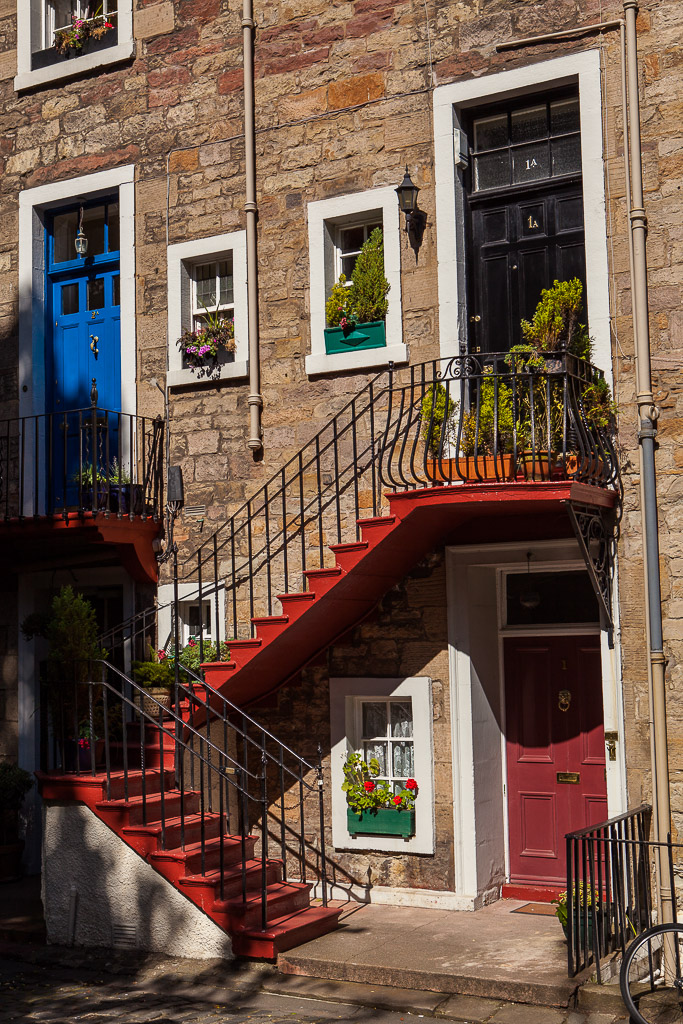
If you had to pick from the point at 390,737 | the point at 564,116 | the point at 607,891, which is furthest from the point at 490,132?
the point at 607,891

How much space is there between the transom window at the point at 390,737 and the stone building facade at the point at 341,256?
0.30 m

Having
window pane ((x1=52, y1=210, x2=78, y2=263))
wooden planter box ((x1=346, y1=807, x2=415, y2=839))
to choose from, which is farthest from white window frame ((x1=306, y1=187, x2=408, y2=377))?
wooden planter box ((x1=346, y1=807, x2=415, y2=839))

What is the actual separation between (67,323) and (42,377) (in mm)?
581

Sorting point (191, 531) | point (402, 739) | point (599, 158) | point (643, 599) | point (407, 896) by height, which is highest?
point (599, 158)

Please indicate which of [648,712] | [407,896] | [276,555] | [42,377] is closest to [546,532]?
[648,712]

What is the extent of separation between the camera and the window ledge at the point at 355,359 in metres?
9.80

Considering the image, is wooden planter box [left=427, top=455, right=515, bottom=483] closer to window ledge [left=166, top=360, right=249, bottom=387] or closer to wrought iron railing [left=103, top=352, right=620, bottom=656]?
wrought iron railing [left=103, top=352, right=620, bottom=656]

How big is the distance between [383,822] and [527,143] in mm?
5487

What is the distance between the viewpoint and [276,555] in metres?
10.2

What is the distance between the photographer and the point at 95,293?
11719mm

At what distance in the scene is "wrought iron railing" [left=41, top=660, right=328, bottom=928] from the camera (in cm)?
885

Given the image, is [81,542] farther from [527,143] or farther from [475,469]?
[527,143]

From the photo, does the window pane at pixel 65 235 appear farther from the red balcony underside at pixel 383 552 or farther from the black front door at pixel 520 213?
the red balcony underside at pixel 383 552

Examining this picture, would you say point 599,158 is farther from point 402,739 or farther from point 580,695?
point 402,739
